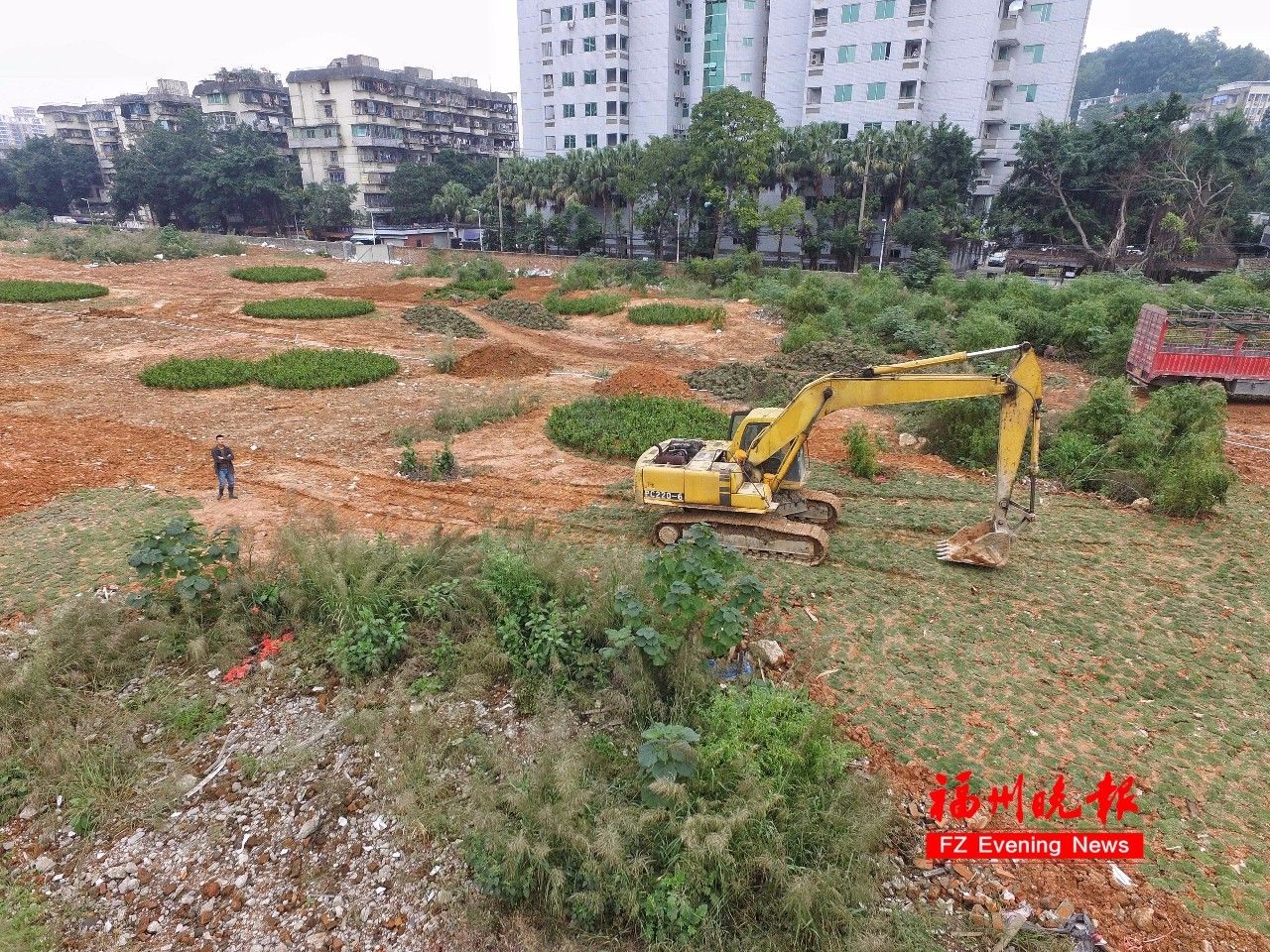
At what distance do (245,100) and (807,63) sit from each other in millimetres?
60588

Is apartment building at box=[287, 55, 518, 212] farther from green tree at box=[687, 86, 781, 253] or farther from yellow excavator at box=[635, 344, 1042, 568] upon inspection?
yellow excavator at box=[635, 344, 1042, 568]

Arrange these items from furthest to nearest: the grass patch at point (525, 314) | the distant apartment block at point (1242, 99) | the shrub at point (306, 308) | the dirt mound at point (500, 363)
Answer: the distant apartment block at point (1242, 99) → the grass patch at point (525, 314) → the shrub at point (306, 308) → the dirt mound at point (500, 363)

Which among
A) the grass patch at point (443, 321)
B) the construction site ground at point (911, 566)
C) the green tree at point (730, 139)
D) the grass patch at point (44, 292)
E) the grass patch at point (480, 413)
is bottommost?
the construction site ground at point (911, 566)

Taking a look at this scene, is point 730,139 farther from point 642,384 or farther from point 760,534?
point 760,534

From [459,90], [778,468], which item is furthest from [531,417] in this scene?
[459,90]

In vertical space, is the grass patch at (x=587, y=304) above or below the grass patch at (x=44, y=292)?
below

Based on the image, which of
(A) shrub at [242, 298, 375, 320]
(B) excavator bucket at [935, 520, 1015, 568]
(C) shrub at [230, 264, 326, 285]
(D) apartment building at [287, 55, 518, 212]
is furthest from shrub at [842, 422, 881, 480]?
(D) apartment building at [287, 55, 518, 212]

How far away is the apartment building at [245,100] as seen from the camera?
245 feet

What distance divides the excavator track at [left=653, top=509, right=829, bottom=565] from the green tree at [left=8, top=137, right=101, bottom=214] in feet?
284

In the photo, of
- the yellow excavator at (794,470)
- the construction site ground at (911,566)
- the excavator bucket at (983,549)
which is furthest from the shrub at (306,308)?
the excavator bucket at (983,549)

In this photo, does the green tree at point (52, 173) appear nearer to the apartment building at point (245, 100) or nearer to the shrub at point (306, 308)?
the apartment building at point (245, 100)

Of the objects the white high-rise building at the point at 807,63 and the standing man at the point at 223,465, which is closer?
the standing man at the point at 223,465

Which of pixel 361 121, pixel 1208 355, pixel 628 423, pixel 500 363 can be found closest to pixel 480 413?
pixel 628 423

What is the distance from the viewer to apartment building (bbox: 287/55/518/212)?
66.4m
